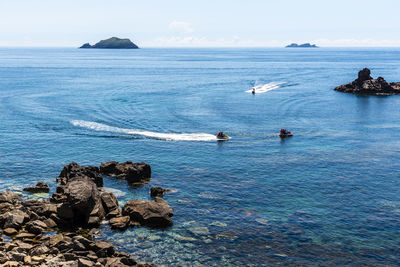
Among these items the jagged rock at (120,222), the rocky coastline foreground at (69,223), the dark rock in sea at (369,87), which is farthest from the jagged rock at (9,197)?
the dark rock in sea at (369,87)

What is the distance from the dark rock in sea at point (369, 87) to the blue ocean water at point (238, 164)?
66.1 feet

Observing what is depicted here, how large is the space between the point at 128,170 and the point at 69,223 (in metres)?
16.3

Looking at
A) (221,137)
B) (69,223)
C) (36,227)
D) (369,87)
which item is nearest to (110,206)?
(69,223)

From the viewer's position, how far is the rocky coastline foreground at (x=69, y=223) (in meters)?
38.9

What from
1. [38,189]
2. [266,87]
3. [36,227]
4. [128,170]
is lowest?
[36,227]

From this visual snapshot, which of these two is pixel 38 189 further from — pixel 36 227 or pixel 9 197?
pixel 36 227

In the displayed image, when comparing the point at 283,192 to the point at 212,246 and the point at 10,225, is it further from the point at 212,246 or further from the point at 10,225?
the point at 10,225

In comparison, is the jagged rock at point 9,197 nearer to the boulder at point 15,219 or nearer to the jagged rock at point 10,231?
the boulder at point 15,219

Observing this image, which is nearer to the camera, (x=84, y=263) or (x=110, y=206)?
(x=84, y=263)

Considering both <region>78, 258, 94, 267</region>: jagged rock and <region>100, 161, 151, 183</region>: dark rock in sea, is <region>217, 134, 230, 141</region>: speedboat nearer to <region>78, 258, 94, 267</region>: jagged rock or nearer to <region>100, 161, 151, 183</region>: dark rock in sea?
<region>100, 161, 151, 183</region>: dark rock in sea

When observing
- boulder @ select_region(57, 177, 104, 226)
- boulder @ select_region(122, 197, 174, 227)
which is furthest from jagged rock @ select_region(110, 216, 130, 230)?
boulder @ select_region(57, 177, 104, 226)

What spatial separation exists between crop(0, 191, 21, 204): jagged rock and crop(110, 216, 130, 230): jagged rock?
1569 centimetres

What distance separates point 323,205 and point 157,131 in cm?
5039

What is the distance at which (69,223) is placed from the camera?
161 feet
